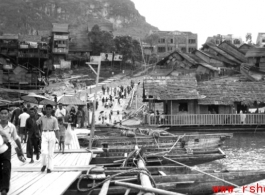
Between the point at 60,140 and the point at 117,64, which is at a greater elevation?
the point at 117,64

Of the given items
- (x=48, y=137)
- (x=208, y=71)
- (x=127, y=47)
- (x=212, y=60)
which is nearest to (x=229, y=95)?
(x=208, y=71)

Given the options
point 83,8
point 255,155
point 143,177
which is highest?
point 83,8

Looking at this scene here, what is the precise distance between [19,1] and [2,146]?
142972mm

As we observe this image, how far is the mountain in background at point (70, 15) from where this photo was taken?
118625mm

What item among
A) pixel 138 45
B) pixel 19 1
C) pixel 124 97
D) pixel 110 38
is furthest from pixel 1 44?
pixel 19 1

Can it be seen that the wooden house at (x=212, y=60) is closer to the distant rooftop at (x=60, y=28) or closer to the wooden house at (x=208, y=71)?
the wooden house at (x=208, y=71)

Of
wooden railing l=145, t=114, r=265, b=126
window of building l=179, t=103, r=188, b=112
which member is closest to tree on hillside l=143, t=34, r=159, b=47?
window of building l=179, t=103, r=188, b=112

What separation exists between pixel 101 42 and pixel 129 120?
42904 mm

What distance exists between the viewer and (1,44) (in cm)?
6362

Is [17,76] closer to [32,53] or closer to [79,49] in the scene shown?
[32,53]

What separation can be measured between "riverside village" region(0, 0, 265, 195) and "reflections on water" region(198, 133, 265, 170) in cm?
6

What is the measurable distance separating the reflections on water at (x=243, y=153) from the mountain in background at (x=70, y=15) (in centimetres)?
9179

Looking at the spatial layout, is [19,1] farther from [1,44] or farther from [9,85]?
[9,85]

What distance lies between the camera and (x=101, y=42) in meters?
71.6
